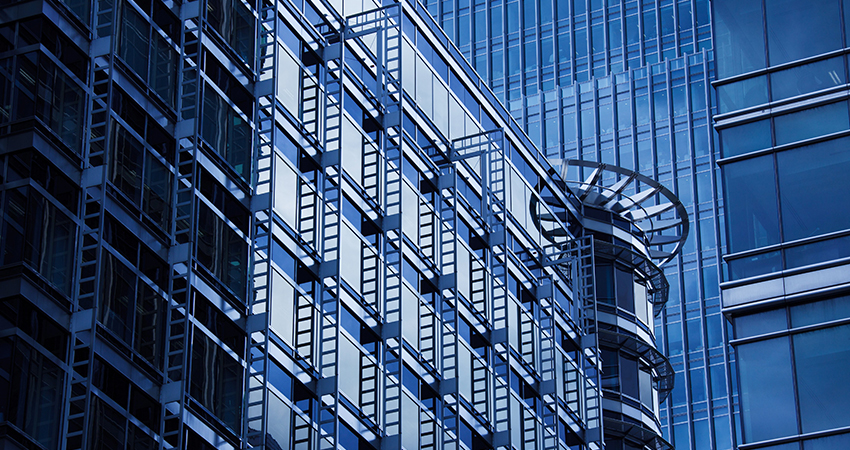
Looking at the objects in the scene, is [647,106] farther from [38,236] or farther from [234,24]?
[38,236]

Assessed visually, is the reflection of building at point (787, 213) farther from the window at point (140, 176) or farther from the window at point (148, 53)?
the window at point (148, 53)

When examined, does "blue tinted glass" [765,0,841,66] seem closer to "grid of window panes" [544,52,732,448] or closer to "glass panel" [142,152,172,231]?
"glass panel" [142,152,172,231]

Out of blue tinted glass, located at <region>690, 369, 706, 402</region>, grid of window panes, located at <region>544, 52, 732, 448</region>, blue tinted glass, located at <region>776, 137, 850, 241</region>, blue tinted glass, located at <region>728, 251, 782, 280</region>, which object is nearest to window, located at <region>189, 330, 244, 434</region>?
blue tinted glass, located at <region>728, 251, 782, 280</region>

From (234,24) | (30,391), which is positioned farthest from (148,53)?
(30,391)

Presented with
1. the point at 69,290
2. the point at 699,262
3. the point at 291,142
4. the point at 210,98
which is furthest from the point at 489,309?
the point at 699,262

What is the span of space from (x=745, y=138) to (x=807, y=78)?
2.23m

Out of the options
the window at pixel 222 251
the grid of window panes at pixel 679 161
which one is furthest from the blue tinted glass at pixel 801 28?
the grid of window panes at pixel 679 161

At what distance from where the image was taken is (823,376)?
36312 millimetres

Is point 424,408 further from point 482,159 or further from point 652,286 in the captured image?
point 652,286

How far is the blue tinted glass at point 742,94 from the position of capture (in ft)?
131

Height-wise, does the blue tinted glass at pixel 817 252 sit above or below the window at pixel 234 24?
below

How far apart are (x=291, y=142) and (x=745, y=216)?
12.3 meters

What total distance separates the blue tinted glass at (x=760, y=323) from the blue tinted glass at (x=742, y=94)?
5.74 meters

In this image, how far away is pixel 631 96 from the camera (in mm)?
125938
